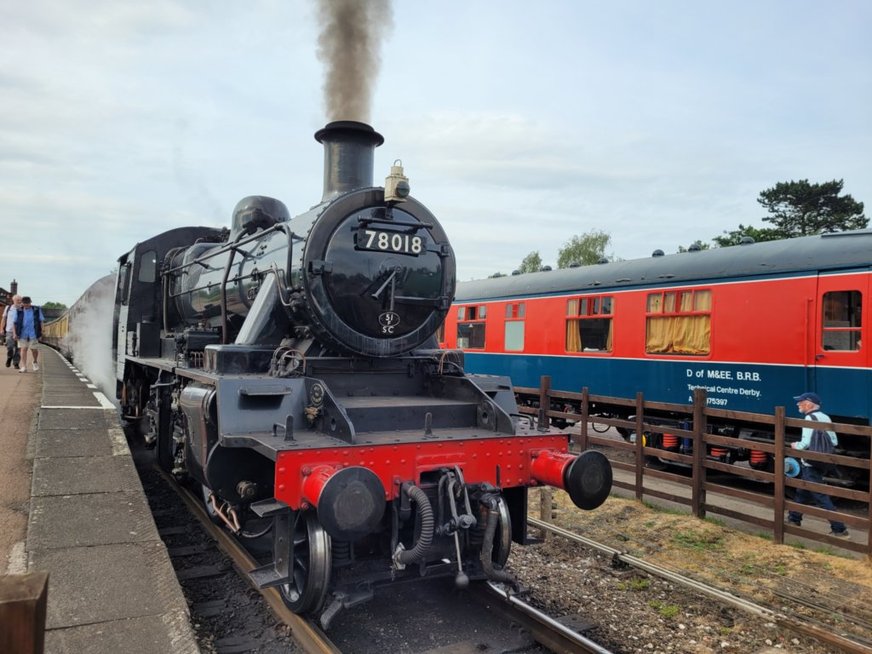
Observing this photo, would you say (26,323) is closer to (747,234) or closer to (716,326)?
(716,326)

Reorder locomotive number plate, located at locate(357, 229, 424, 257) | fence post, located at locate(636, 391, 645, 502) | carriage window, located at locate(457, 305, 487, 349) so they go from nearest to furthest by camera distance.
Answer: locomotive number plate, located at locate(357, 229, 424, 257) < fence post, located at locate(636, 391, 645, 502) < carriage window, located at locate(457, 305, 487, 349)

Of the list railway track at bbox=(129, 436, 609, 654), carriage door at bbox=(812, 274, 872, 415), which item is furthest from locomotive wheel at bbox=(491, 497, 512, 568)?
carriage door at bbox=(812, 274, 872, 415)

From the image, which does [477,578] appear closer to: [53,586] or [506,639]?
[506,639]

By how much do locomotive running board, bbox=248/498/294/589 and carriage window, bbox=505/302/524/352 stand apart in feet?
32.2

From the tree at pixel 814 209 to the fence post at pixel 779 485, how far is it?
31090 mm

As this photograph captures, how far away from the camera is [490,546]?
13.3 ft

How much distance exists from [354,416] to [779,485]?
4.32m

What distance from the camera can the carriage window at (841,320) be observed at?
816 centimetres

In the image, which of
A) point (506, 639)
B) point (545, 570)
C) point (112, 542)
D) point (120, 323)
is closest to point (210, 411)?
point (112, 542)

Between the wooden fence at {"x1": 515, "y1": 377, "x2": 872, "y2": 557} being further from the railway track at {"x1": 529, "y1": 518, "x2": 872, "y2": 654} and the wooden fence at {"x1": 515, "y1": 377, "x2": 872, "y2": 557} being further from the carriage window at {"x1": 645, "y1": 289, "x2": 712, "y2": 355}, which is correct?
the carriage window at {"x1": 645, "y1": 289, "x2": 712, "y2": 355}

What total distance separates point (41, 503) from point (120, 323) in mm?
4752

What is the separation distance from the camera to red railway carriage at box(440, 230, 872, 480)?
326 inches

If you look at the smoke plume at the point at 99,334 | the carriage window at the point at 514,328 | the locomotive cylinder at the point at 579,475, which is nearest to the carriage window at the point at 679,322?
the carriage window at the point at 514,328

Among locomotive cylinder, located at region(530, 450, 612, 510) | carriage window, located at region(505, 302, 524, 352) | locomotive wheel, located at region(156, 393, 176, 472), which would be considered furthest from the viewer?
carriage window, located at region(505, 302, 524, 352)
